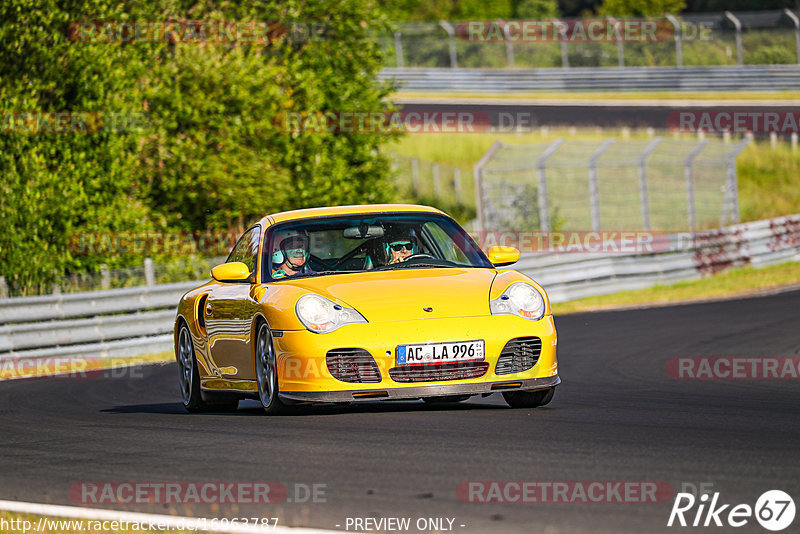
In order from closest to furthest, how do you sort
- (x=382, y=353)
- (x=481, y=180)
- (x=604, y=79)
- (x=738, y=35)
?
(x=382, y=353)
(x=481, y=180)
(x=738, y=35)
(x=604, y=79)

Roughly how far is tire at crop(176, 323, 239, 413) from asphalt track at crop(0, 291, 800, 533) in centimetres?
21

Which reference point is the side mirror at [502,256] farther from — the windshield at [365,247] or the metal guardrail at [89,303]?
the metal guardrail at [89,303]

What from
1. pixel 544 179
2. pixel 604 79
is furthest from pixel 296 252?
pixel 604 79

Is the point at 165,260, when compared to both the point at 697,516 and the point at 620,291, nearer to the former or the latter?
the point at 620,291

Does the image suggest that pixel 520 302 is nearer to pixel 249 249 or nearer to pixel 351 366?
pixel 351 366

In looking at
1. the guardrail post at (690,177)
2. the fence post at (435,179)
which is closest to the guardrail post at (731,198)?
the guardrail post at (690,177)

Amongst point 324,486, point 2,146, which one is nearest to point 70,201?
point 2,146

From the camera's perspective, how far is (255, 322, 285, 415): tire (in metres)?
8.80

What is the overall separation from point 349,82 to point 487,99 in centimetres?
1973

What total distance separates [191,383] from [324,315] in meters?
2.42

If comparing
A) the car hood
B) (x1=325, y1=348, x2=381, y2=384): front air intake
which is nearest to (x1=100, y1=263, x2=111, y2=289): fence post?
the car hood

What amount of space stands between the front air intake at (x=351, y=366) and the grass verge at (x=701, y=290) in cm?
1432

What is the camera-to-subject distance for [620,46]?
48.1m

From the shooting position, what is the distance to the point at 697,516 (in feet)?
16.9
